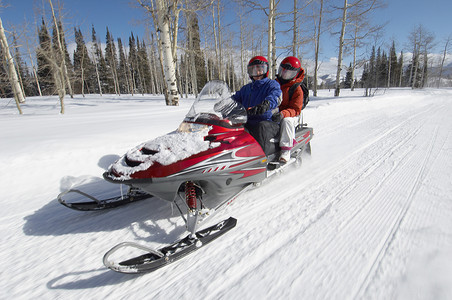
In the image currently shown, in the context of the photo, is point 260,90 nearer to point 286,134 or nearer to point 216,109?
point 286,134

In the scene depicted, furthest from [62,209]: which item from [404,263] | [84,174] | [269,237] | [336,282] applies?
[404,263]

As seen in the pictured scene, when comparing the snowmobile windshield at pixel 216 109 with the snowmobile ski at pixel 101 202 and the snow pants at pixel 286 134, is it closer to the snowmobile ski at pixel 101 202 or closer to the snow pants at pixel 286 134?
the snow pants at pixel 286 134

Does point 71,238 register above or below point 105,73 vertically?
below

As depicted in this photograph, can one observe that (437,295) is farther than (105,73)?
No

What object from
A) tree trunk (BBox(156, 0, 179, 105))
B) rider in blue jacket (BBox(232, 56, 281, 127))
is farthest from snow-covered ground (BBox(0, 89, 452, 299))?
tree trunk (BBox(156, 0, 179, 105))

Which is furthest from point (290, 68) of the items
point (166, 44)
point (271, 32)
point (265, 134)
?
point (271, 32)

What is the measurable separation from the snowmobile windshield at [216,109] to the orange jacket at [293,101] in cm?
76

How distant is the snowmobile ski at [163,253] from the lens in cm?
140

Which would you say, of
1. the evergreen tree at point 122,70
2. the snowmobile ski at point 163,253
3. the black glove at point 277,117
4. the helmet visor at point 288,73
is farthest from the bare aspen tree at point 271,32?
the evergreen tree at point 122,70

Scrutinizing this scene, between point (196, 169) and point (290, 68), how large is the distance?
7.68 feet

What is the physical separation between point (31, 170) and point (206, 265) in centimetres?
286

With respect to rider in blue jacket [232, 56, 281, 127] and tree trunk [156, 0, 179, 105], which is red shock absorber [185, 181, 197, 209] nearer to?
rider in blue jacket [232, 56, 281, 127]

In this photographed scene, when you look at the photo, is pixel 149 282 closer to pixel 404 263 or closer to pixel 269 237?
pixel 269 237

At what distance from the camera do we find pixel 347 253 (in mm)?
1638
